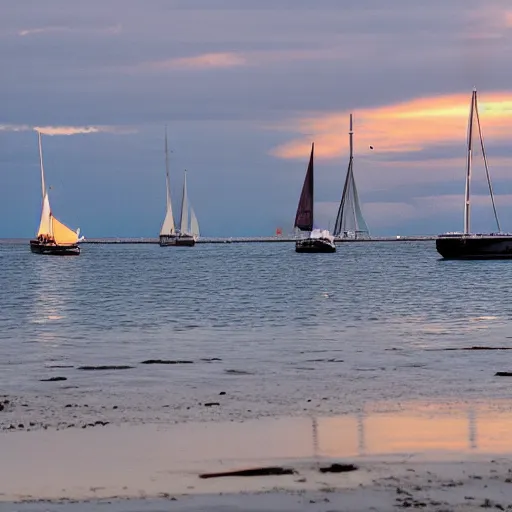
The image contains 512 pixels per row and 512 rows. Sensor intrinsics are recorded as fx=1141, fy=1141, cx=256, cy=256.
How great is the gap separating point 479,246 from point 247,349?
3178 inches

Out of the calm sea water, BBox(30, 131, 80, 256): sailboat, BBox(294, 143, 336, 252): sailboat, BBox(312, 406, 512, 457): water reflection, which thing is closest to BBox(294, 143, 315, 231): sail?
BBox(294, 143, 336, 252): sailboat

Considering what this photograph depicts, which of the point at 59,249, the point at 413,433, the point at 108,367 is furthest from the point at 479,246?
the point at 413,433

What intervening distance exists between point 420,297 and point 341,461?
48723 millimetres

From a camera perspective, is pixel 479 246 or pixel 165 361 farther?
pixel 479 246

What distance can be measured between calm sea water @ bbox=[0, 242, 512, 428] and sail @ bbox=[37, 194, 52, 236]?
244 ft

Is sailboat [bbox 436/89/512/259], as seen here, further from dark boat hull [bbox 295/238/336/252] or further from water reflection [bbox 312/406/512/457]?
water reflection [bbox 312/406/512/457]

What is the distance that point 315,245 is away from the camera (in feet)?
516

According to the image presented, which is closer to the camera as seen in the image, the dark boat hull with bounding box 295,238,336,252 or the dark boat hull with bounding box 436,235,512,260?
the dark boat hull with bounding box 436,235,512,260

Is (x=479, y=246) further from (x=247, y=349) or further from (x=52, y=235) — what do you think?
(x=247, y=349)

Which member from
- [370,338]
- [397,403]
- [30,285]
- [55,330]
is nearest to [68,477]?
[397,403]

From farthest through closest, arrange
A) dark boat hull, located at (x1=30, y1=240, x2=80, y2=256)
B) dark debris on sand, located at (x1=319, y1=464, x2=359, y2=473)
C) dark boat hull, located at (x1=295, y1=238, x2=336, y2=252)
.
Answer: dark boat hull, located at (x1=295, y1=238, x2=336, y2=252)
dark boat hull, located at (x1=30, y1=240, x2=80, y2=256)
dark debris on sand, located at (x1=319, y1=464, x2=359, y2=473)

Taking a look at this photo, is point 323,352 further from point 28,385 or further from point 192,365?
point 28,385

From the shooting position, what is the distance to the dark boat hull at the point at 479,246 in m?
110

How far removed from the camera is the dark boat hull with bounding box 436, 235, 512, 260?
361 ft
